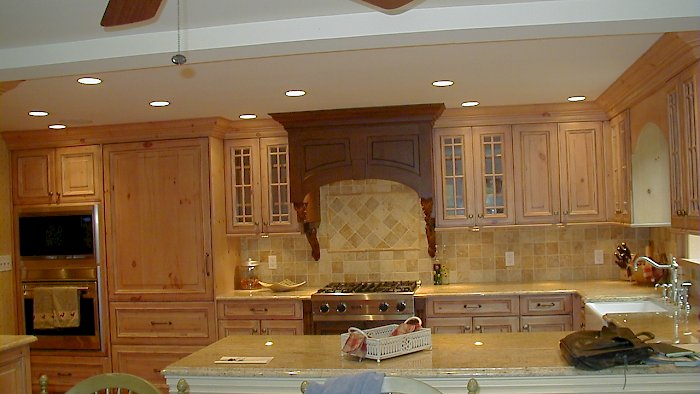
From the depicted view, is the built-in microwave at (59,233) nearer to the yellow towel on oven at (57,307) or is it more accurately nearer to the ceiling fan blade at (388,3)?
the yellow towel on oven at (57,307)

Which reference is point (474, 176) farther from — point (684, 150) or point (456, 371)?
point (456, 371)

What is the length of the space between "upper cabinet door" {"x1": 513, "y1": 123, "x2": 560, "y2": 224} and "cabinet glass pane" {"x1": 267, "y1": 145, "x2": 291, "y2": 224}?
1820 millimetres

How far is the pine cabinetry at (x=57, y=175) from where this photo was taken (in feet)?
18.9

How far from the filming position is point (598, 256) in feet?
18.6

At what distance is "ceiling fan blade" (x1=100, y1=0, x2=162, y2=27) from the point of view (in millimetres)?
1766

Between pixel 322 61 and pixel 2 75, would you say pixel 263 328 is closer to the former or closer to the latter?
pixel 322 61

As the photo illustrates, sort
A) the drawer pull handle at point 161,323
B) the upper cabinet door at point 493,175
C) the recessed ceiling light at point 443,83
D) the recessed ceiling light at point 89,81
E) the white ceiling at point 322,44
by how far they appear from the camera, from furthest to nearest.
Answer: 1. the drawer pull handle at point 161,323
2. the upper cabinet door at point 493,175
3. the recessed ceiling light at point 443,83
4. the recessed ceiling light at point 89,81
5. the white ceiling at point 322,44

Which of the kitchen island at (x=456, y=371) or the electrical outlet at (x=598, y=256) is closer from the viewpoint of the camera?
the kitchen island at (x=456, y=371)

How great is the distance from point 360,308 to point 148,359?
5.89ft

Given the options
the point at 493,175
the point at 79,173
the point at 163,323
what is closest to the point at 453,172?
the point at 493,175

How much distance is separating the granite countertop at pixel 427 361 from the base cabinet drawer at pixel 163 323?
Result: 2.06 m

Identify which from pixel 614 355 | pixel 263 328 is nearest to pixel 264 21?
pixel 614 355

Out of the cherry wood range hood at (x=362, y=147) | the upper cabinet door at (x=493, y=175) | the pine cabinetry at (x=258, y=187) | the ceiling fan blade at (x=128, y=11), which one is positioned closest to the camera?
the ceiling fan blade at (x=128, y=11)

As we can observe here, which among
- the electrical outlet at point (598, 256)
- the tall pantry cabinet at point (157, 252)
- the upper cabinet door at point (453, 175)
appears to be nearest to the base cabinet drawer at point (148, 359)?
the tall pantry cabinet at point (157, 252)
